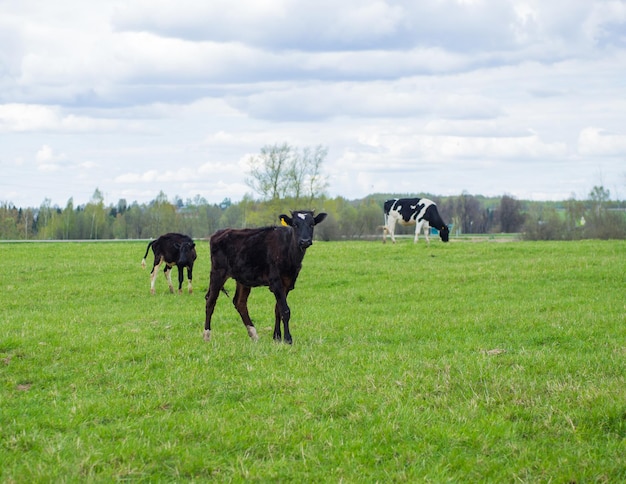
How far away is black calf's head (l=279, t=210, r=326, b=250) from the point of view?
1293cm

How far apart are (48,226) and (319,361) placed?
126 m

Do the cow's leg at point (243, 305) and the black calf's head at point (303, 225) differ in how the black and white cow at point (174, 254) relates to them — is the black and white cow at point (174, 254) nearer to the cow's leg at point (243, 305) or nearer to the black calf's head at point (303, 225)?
the cow's leg at point (243, 305)

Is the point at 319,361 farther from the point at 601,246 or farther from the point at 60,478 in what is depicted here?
the point at 601,246

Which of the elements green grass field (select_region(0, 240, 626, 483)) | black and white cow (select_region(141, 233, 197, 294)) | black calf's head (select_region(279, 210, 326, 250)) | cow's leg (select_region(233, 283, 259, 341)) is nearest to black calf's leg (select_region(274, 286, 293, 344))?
green grass field (select_region(0, 240, 626, 483))

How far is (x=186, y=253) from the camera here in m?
23.9

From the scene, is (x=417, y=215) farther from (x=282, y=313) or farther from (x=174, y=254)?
(x=282, y=313)

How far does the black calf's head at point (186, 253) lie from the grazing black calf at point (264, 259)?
9517mm

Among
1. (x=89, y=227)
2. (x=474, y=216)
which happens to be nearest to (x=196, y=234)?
(x=89, y=227)

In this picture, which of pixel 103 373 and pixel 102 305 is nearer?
→ pixel 103 373

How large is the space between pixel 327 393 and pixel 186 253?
51.9ft

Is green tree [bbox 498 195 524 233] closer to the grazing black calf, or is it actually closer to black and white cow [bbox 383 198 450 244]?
black and white cow [bbox 383 198 450 244]

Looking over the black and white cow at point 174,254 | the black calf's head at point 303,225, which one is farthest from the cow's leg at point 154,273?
the black calf's head at point 303,225

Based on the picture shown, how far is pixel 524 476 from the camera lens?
621 cm

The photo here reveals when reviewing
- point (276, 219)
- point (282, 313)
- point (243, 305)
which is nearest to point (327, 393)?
point (282, 313)
